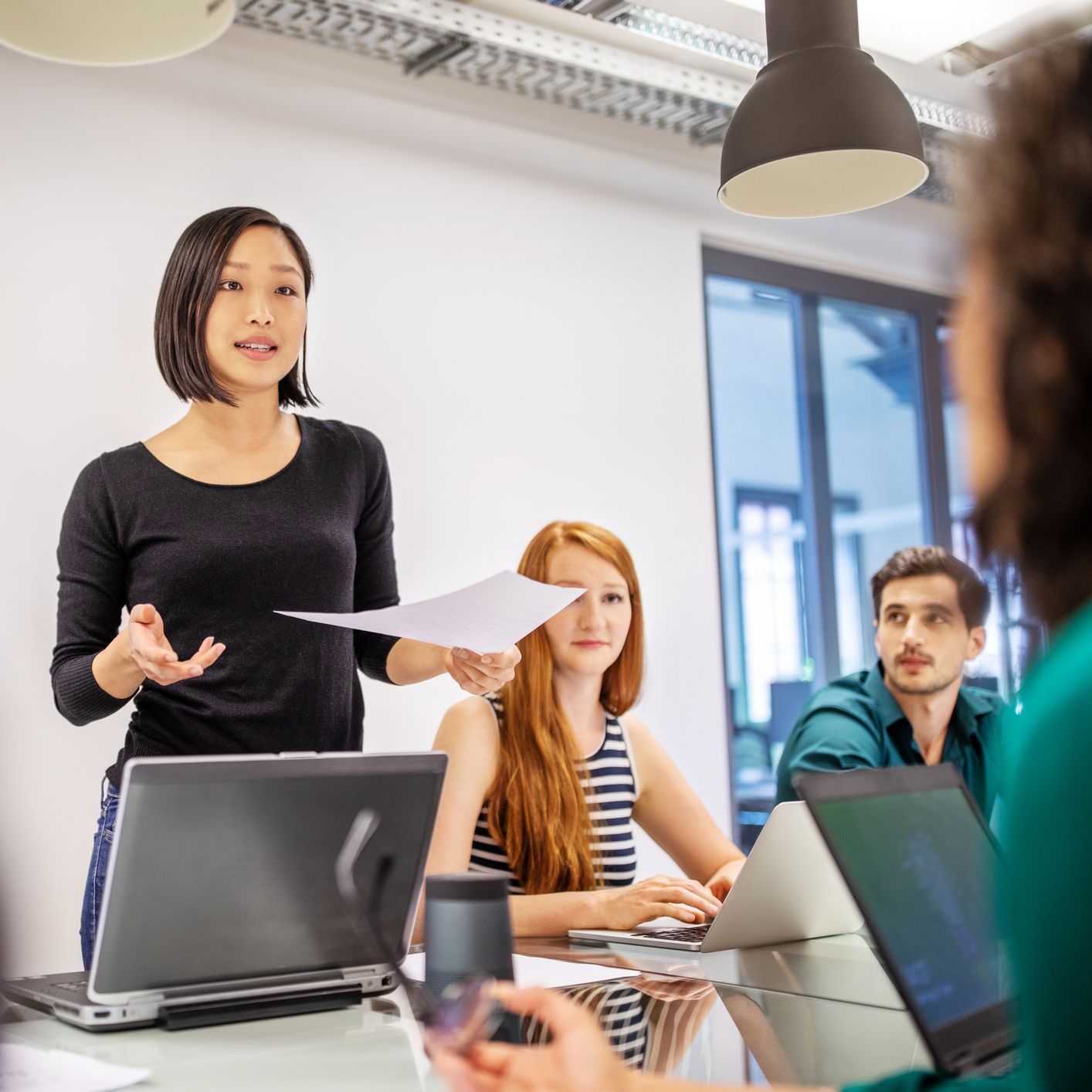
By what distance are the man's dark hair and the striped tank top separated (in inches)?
34.4

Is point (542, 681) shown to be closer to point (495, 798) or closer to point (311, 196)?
point (495, 798)

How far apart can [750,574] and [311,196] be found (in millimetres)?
2355

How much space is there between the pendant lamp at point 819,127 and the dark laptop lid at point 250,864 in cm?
126

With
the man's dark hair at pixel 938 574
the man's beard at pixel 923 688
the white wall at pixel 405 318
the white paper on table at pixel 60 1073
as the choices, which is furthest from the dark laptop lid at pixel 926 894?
the white wall at pixel 405 318

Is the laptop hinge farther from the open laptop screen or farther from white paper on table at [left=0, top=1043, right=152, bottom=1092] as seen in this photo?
the open laptop screen

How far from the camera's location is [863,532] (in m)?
5.75

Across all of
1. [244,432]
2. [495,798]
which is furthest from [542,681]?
[244,432]

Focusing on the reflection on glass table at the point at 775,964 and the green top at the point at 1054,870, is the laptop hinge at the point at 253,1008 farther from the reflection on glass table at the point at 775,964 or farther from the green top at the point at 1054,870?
the green top at the point at 1054,870

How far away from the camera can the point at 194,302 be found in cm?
204

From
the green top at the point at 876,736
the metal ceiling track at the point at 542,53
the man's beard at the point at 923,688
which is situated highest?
the metal ceiling track at the point at 542,53

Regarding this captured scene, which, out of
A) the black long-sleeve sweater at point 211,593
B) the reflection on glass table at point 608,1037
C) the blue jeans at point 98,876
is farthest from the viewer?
the black long-sleeve sweater at point 211,593

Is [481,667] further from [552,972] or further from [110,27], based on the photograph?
[110,27]

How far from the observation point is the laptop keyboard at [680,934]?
1749 mm

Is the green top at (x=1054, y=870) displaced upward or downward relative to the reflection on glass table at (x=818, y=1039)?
upward
